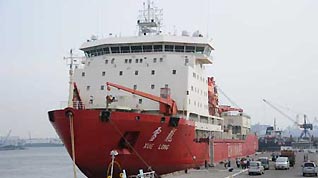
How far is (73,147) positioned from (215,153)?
16.9 meters

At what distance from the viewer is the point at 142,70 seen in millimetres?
28359

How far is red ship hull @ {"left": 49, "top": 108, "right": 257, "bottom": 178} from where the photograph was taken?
21.8m

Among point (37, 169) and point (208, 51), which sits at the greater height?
point (208, 51)

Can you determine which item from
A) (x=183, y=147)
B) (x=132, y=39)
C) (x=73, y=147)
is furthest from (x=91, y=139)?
(x=132, y=39)

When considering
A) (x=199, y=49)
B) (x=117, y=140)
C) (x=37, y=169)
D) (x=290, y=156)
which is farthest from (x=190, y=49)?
(x=37, y=169)

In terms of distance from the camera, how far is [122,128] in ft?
73.1

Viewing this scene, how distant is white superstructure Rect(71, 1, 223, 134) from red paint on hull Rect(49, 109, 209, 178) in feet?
10.3

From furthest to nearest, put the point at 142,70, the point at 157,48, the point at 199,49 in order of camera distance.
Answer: the point at 199,49
the point at 157,48
the point at 142,70

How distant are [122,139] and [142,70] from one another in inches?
266

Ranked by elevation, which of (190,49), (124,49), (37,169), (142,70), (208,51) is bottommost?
(37,169)

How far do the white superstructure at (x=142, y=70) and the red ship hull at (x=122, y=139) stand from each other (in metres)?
2.97

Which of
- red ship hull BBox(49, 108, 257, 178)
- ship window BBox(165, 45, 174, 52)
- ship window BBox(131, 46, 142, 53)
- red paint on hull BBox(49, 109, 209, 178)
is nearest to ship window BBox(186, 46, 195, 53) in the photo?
ship window BBox(165, 45, 174, 52)

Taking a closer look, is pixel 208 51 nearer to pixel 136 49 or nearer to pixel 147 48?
pixel 147 48

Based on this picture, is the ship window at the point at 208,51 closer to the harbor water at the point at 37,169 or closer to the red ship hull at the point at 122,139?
the red ship hull at the point at 122,139
